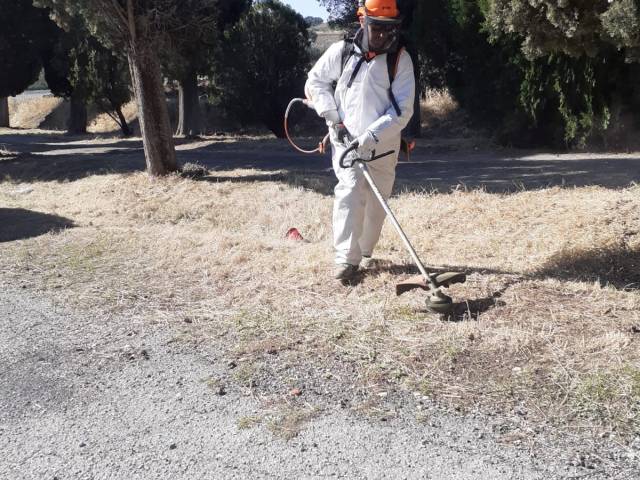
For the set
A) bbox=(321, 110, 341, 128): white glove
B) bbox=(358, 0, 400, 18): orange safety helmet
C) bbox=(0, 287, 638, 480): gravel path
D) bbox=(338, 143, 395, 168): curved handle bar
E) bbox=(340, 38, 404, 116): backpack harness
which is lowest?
bbox=(0, 287, 638, 480): gravel path

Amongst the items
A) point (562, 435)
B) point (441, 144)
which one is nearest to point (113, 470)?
point (562, 435)

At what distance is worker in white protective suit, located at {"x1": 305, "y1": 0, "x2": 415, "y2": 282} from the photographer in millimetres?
5156

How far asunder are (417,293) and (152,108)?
7691mm

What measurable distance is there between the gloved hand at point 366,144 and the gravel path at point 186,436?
1.74 metres

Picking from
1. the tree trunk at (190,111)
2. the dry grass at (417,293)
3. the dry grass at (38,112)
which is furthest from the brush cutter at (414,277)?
the dry grass at (38,112)

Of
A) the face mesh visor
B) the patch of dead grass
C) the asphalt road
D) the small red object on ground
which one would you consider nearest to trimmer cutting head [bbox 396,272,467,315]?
the face mesh visor

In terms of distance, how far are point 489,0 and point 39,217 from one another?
8.93 m

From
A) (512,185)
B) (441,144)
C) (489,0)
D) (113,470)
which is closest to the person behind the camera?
(113,470)

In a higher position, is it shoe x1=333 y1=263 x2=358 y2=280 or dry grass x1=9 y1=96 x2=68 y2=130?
dry grass x1=9 y1=96 x2=68 y2=130

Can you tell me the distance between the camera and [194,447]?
3447 millimetres

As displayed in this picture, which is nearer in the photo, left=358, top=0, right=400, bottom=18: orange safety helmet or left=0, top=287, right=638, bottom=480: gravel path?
left=0, top=287, right=638, bottom=480: gravel path

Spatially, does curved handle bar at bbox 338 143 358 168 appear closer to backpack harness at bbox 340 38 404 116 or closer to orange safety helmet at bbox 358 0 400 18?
backpack harness at bbox 340 38 404 116

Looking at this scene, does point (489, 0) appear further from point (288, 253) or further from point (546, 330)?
point (546, 330)

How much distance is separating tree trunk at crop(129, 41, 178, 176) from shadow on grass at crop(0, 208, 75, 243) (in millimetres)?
2246
